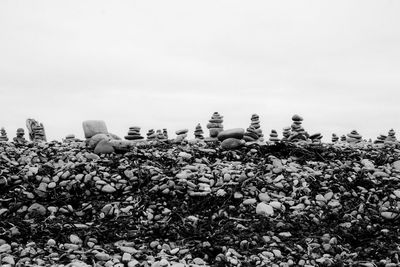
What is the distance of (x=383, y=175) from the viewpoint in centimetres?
998

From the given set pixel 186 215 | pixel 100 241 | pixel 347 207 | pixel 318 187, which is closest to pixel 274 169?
pixel 318 187

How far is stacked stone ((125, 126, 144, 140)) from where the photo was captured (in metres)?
14.3

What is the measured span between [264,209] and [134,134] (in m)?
6.81

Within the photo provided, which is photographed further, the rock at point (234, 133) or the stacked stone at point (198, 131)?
the stacked stone at point (198, 131)

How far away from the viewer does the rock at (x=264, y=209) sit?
8469mm

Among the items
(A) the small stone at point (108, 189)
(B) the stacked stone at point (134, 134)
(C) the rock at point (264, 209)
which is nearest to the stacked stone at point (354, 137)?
(B) the stacked stone at point (134, 134)

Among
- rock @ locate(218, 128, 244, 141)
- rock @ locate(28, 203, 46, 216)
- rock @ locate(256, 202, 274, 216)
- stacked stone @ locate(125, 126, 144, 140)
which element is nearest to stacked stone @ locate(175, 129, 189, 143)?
stacked stone @ locate(125, 126, 144, 140)

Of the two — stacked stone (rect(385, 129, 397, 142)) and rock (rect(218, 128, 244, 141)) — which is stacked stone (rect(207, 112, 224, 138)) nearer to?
rock (rect(218, 128, 244, 141))

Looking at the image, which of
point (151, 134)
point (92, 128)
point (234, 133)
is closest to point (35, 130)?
point (151, 134)

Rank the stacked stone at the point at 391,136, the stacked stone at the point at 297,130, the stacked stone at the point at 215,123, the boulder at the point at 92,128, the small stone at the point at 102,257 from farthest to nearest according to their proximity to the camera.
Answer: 1. the stacked stone at the point at 391,136
2. the stacked stone at the point at 215,123
3. the stacked stone at the point at 297,130
4. the boulder at the point at 92,128
5. the small stone at the point at 102,257

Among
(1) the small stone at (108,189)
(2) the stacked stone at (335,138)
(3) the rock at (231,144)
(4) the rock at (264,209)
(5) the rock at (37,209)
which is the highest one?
(3) the rock at (231,144)

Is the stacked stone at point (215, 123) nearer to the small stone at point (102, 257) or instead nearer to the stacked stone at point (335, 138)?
the small stone at point (102, 257)

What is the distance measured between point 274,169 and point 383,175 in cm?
235

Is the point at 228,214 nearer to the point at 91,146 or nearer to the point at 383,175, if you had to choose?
the point at 383,175
